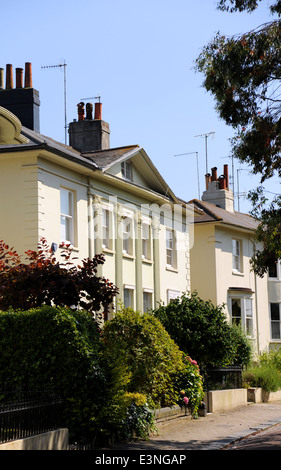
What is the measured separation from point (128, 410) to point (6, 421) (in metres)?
3.85

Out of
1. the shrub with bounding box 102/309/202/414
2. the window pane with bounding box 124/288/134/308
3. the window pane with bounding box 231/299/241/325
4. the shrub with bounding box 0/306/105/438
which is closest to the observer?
the shrub with bounding box 0/306/105/438

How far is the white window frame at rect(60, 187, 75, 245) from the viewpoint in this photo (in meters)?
24.0

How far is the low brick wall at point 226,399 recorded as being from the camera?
20438 mm

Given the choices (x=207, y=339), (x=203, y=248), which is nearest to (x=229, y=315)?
(x=203, y=248)

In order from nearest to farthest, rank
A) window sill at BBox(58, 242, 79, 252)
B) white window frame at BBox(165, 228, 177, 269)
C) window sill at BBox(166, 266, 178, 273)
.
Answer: window sill at BBox(58, 242, 79, 252) < window sill at BBox(166, 266, 178, 273) < white window frame at BBox(165, 228, 177, 269)

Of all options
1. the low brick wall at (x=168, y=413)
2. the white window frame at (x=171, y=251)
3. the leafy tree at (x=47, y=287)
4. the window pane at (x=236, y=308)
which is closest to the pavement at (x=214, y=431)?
the low brick wall at (x=168, y=413)

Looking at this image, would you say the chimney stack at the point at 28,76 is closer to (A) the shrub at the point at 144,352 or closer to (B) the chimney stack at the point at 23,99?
(B) the chimney stack at the point at 23,99

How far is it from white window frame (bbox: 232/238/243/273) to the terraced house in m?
4.70

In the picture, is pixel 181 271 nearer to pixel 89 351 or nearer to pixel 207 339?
pixel 207 339

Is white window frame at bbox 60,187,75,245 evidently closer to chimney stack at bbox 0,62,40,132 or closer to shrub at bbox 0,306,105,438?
chimney stack at bbox 0,62,40,132

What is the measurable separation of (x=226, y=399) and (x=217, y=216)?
50.5 ft

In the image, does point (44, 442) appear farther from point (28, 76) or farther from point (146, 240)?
point (146, 240)

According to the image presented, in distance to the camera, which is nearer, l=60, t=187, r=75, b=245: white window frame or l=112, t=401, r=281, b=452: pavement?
l=112, t=401, r=281, b=452: pavement

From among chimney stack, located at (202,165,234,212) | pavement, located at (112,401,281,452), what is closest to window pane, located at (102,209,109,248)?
pavement, located at (112,401,281,452)
